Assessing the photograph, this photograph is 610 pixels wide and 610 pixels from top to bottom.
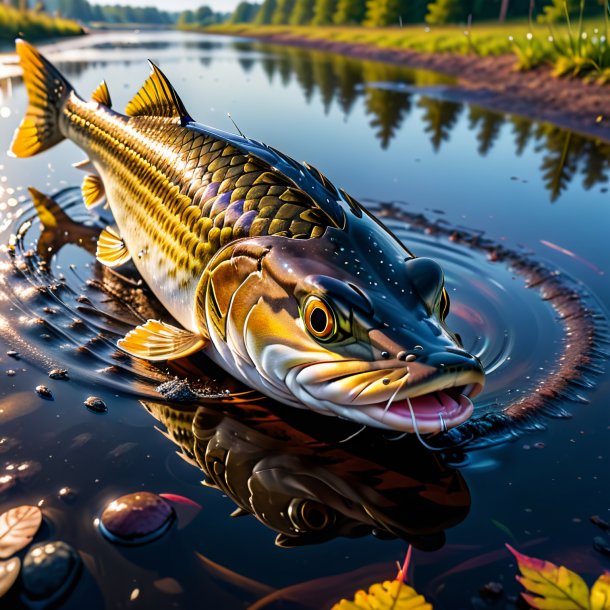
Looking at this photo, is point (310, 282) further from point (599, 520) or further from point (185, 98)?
point (185, 98)

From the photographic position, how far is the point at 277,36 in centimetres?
4806

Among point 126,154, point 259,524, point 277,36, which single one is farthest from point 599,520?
point 277,36

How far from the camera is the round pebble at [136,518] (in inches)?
97.4

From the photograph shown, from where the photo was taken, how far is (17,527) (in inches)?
96.9

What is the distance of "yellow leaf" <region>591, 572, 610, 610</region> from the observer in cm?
219

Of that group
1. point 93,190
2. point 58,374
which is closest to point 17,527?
point 58,374

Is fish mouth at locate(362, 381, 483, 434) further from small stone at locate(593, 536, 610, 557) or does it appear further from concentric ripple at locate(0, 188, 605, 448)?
small stone at locate(593, 536, 610, 557)

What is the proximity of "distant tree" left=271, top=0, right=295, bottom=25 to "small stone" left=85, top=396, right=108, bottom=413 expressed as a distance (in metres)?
78.6

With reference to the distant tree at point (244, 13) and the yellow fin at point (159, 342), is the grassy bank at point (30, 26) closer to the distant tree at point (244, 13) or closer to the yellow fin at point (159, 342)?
the yellow fin at point (159, 342)

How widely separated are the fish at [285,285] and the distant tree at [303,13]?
65.4 metres

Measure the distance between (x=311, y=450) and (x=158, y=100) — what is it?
123 inches

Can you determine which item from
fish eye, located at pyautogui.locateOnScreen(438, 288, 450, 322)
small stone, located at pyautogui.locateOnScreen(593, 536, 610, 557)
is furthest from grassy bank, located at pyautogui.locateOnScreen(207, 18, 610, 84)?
small stone, located at pyautogui.locateOnScreen(593, 536, 610, 557)

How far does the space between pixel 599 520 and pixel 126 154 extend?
166 inches

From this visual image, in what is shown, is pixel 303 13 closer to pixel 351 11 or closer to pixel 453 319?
pixel 351 11
